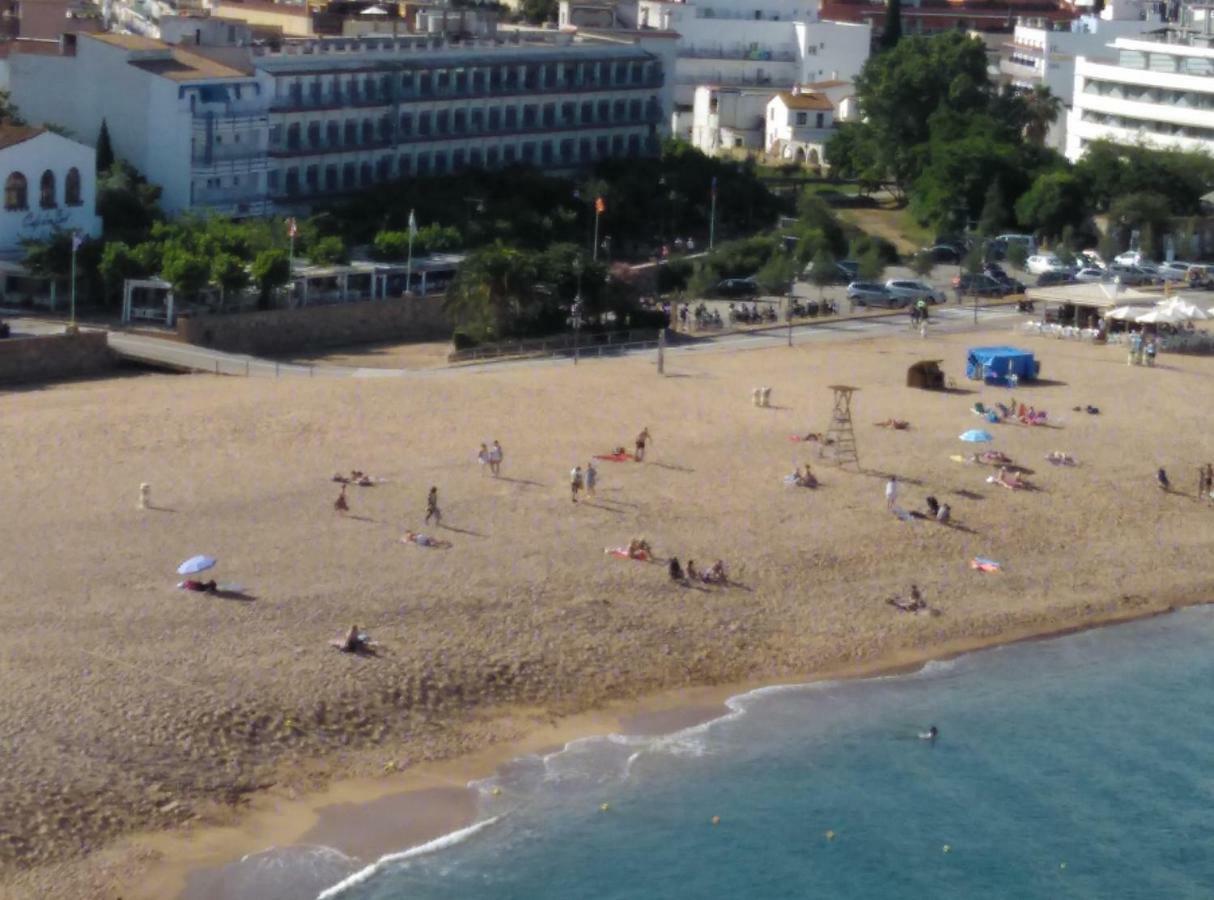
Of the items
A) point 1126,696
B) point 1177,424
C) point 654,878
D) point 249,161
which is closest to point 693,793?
point 654,878

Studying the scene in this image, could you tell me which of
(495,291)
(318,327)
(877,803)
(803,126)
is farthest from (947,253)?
(877,803)

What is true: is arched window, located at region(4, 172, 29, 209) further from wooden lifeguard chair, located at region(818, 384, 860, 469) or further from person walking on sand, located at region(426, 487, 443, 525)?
person walking on sand, located at region(426, 487, 443, 525)

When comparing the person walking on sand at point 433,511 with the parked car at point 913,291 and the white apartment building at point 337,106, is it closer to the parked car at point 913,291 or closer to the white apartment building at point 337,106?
the white apartment building at point 337,106

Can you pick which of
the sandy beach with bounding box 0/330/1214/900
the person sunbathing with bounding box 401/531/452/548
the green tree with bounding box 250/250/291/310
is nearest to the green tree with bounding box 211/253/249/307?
the green tree with bounding box 250/250/291/310

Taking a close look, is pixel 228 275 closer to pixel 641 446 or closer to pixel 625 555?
pixel 641 446

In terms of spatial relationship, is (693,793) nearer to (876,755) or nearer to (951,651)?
(876,755)

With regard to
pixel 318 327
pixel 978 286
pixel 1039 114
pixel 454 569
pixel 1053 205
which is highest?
pixel 1039 114

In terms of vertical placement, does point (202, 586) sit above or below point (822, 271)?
below
